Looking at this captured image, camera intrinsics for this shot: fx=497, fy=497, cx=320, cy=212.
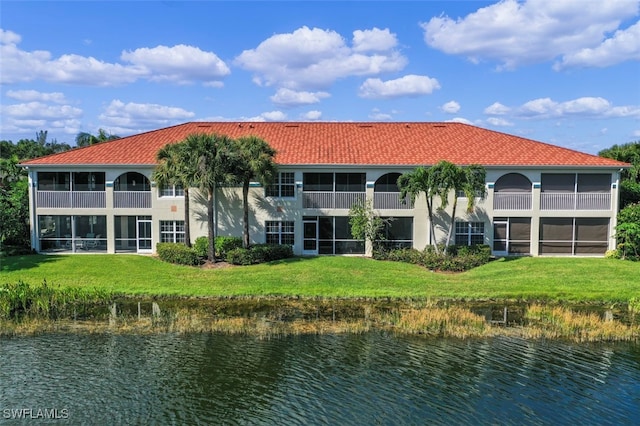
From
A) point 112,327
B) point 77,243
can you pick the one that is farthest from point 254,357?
point 77,243

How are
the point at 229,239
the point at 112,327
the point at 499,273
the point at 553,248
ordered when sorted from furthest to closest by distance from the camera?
the point at 553,248 < the point at 229,239 < the point at 499,273 < the point at 112,327

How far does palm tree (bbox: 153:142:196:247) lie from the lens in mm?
26531

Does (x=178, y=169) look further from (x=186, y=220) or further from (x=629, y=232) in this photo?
(x=629, y=232)

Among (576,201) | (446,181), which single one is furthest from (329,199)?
(576,201)

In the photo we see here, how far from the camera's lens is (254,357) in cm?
1515

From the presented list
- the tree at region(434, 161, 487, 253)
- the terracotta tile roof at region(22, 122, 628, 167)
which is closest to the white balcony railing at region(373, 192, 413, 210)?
the terracotta tile roof at region(22, 122, 628, 167)

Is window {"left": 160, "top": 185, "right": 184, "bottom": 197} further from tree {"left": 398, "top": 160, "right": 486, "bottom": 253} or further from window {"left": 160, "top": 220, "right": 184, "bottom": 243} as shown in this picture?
tree {"left": 398, "top": 160, "right": 486, "bottom": 253}

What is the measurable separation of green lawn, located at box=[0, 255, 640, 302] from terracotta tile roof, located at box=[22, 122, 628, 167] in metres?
6.17

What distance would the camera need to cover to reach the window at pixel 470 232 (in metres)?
30.8

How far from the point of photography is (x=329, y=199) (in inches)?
1214

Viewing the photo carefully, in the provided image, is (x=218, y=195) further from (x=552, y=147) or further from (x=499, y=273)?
(x=552, y=147)

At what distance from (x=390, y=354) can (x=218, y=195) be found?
18329 mm

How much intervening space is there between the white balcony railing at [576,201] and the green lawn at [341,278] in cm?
346

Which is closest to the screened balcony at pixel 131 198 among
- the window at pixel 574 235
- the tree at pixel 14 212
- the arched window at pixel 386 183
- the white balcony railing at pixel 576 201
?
the tree at pixel 14 212
